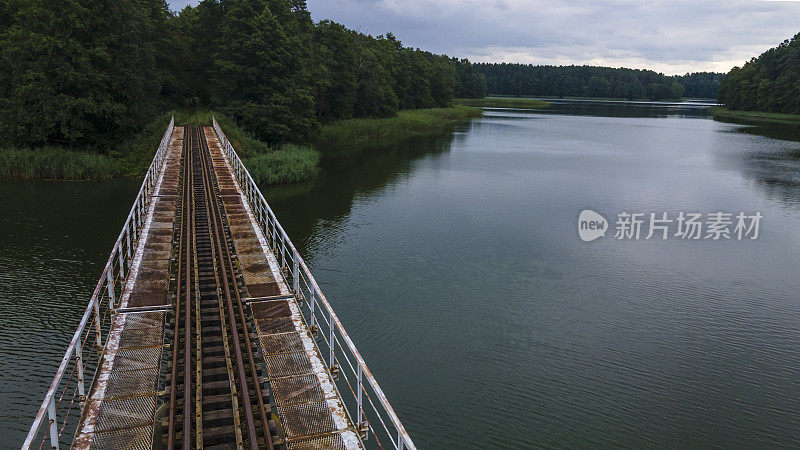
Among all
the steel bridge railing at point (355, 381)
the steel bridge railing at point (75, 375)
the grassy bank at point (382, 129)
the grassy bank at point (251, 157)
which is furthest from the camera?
the grassy bank at point (382, 129)

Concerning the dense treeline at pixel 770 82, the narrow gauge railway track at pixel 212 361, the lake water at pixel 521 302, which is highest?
the dense treeline at pixel 770 82

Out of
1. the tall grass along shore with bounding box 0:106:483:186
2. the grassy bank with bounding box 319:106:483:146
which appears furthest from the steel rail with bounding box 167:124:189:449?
the grassy bank with bounding box 319:106:483:146

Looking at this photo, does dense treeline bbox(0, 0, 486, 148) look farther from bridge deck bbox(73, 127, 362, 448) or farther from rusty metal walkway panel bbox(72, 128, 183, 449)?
rusty metal walkway panel bbox(72, 128, 183, 449)

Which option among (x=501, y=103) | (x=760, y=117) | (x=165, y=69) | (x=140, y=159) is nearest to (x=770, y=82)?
(x=760, y=117)

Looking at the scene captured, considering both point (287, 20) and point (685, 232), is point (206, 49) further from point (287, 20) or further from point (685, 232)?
point (685, 232)

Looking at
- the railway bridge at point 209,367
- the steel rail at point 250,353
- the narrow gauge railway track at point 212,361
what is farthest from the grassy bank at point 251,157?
the steel rail at point 250,353

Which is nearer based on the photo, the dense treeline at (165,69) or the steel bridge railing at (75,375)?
the steel bridge railing at (75,375)

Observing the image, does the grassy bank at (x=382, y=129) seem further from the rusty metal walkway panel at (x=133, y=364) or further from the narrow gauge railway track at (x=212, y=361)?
the rusty metal walkway panel at (x=133, y=364)

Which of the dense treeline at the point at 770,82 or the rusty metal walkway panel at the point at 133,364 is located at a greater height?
the dense treeline at the point at 770,82

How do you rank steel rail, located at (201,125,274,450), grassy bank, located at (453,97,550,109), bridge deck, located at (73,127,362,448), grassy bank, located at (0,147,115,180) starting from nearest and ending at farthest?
bridge deck, located at (73,127,362,448) → steel rail, located at (201,125,274,450) → grassy bank, located at (0,147,115,180) → grassy bank, located at (453,97,550,109)
